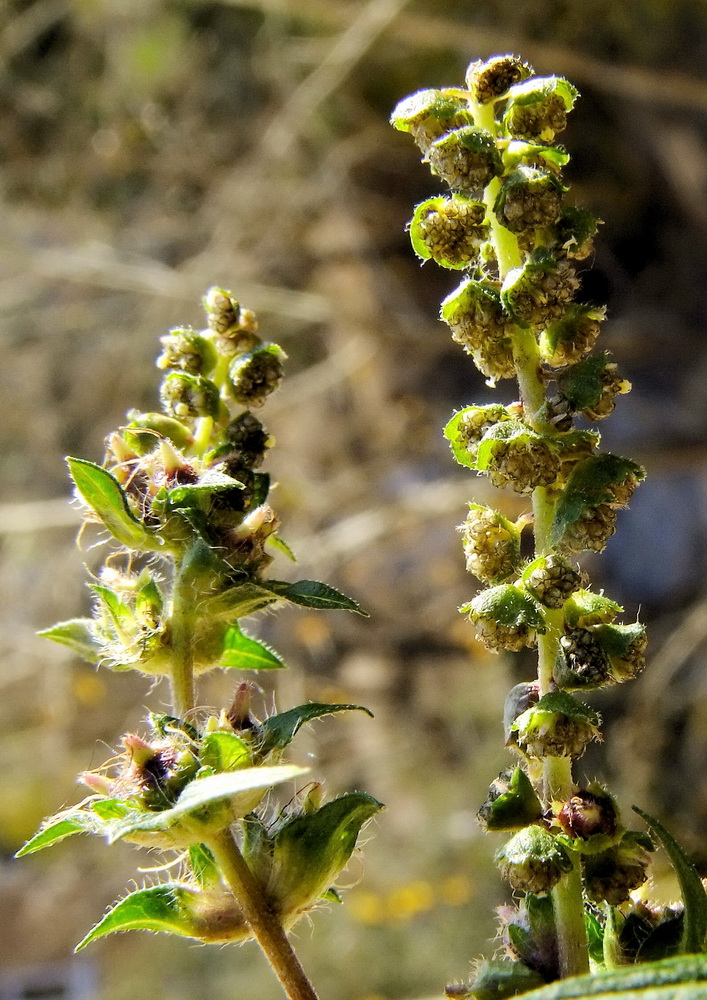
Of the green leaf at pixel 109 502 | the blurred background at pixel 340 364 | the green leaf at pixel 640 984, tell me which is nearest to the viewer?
the green leaf at pixel 640 984

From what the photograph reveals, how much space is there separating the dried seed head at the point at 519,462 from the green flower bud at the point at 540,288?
0.04 m

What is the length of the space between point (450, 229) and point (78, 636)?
0.26 metres

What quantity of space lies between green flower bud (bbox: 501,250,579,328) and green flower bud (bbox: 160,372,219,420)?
15 centimetres

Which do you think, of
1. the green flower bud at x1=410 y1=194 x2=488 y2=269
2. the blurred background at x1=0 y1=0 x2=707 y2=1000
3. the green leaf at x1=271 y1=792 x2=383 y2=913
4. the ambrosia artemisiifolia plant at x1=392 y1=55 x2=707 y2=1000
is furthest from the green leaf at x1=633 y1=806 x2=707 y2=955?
the blurred background at x1=0 y1=0 x2=707 y2=1000

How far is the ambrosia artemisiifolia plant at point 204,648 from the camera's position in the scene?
38 cm

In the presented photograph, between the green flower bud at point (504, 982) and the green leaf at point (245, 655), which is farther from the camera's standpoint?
the green leaf at point (245, 655)

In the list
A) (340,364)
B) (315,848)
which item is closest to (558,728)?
(315,848)

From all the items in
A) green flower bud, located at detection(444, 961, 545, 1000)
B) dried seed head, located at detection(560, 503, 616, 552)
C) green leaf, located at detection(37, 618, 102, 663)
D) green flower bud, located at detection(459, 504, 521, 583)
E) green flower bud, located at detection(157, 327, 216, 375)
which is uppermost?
green flower bud, located at detection(157, 327, 216, 375)

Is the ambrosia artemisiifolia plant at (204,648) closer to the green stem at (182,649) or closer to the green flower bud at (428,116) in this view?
the green stem at (182,649)

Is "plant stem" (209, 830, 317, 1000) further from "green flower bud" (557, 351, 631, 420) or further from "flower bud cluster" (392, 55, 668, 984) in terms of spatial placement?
"green flower bud" (557, 351, 631, 420)

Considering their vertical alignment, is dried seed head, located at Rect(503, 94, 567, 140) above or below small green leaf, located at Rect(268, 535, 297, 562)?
above

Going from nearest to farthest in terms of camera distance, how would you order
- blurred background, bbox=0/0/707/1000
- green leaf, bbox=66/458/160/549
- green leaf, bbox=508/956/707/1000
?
green leaf, bbox=508/956/707/1000, green leaf, bbox=66/458/160/549, blurred background, bbox=0/0/707/1000

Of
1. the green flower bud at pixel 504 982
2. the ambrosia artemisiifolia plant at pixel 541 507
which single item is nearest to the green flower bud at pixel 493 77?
the ambrosia artemisiifolia plant at pixel 541 507

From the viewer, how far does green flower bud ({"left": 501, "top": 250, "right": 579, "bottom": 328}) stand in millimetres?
334
